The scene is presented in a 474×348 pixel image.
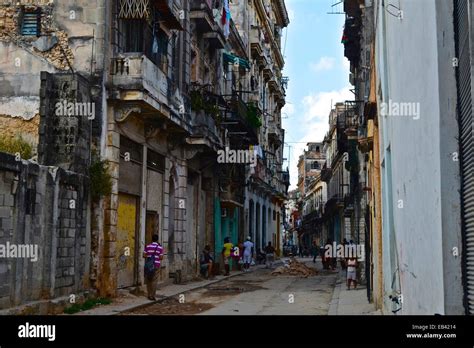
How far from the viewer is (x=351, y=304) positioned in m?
14.8

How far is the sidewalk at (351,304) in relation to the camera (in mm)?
13195

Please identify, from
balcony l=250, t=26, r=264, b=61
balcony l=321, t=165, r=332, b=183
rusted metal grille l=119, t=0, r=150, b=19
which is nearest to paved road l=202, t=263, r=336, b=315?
rusted metal grille l=119, t=0, r=150, b=19

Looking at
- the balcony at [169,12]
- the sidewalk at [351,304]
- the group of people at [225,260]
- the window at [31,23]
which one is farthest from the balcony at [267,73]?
the window at [31,23]

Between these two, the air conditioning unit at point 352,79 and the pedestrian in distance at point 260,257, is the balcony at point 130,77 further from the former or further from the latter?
the pedestrian in distance at point 260,257

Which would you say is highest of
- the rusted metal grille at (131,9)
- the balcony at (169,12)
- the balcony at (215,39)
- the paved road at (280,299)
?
the balcony at (215,39)

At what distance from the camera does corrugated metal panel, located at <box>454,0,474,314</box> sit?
4.23 meters

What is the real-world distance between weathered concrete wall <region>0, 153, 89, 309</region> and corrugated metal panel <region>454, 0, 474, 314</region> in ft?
26.4

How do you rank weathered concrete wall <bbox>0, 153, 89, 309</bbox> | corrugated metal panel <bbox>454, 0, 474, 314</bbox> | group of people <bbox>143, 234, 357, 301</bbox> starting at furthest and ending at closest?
group of people <bbox>143, 234, 357, 301</bbox> < weathered concrete wall <bbox>0, 153, 89, 309</bbox> < corrugated metal panel <bbox>454, 0, 474, 314</bbox>

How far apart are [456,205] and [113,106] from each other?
12501mm

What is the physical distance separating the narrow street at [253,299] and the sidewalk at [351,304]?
259mm

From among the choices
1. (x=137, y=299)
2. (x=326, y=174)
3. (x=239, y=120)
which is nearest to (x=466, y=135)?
(x=137, y=299)

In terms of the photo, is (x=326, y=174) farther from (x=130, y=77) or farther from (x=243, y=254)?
(x=130, y=77)

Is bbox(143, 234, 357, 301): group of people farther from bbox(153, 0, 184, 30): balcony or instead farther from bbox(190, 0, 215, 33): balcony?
bbox(190, 0, 215, 33): balcony
